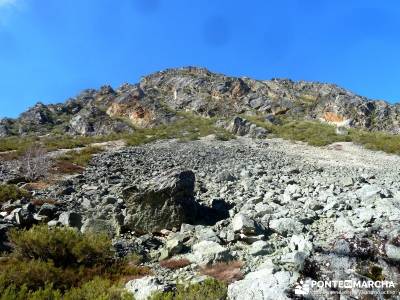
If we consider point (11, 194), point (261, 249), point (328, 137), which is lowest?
point (261, 249)

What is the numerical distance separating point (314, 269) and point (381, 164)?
2183 centimetres

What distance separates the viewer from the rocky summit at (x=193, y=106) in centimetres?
6203

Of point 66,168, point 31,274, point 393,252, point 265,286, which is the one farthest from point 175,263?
point 66,168

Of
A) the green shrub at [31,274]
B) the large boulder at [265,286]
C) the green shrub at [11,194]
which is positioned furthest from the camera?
the green shrub at [11,194]

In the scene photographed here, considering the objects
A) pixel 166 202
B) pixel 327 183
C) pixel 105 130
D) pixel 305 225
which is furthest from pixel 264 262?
pixel 105 130

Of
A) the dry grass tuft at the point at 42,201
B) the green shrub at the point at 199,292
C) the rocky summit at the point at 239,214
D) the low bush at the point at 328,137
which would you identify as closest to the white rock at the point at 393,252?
the rocky summit at the point at 239,214

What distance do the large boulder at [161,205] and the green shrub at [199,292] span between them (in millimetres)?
5250

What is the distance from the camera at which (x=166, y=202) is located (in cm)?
1391

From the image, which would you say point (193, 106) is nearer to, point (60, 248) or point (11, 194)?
point (11, 194)

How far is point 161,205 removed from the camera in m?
13.9

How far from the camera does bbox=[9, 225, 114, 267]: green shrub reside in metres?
10.2

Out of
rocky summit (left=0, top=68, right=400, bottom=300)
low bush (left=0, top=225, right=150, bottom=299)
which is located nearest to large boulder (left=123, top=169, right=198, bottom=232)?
rocky summit (left=0, top=68, right=400, bottom=300)

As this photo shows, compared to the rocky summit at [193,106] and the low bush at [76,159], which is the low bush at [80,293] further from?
the rocky summit at [193,106]

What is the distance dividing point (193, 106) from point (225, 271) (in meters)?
63.6
